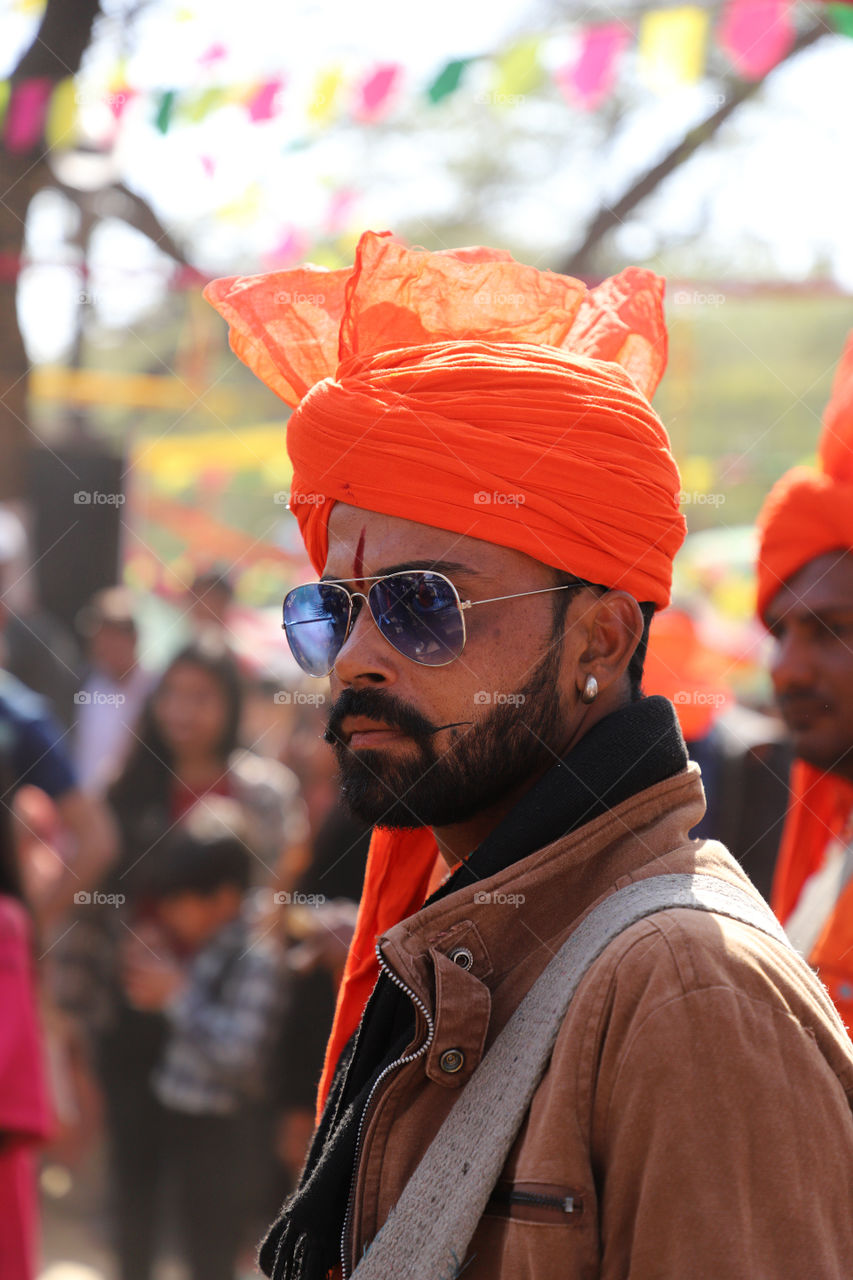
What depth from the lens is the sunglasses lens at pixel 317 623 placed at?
1.78 m

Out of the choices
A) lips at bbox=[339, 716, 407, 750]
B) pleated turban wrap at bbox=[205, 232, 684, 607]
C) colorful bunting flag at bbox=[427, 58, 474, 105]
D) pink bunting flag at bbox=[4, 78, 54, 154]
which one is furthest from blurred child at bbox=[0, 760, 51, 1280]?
colorful bunting flag at bbox=[427, 58, 474, 105]

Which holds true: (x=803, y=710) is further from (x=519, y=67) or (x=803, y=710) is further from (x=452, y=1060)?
(x=519, y=67)

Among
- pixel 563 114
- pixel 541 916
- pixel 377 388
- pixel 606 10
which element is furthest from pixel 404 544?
pixel 563 114

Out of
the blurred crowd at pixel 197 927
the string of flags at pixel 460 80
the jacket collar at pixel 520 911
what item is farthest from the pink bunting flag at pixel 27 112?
the jacket collar at pixel 520 911

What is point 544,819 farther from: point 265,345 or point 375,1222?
point 265,345

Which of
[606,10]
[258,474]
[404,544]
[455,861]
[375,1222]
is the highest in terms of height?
[606,10]

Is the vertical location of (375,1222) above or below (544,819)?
below

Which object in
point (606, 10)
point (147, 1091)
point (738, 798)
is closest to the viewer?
point (738, 798)

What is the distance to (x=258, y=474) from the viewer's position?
41.4 feet

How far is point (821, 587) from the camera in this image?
2.91 m

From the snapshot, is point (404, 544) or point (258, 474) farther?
point (258, 474)

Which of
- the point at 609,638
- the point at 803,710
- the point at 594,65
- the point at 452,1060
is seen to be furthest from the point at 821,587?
the point at 594,65

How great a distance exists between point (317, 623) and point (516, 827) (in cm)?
48

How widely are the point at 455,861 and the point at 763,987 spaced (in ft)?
2.06
